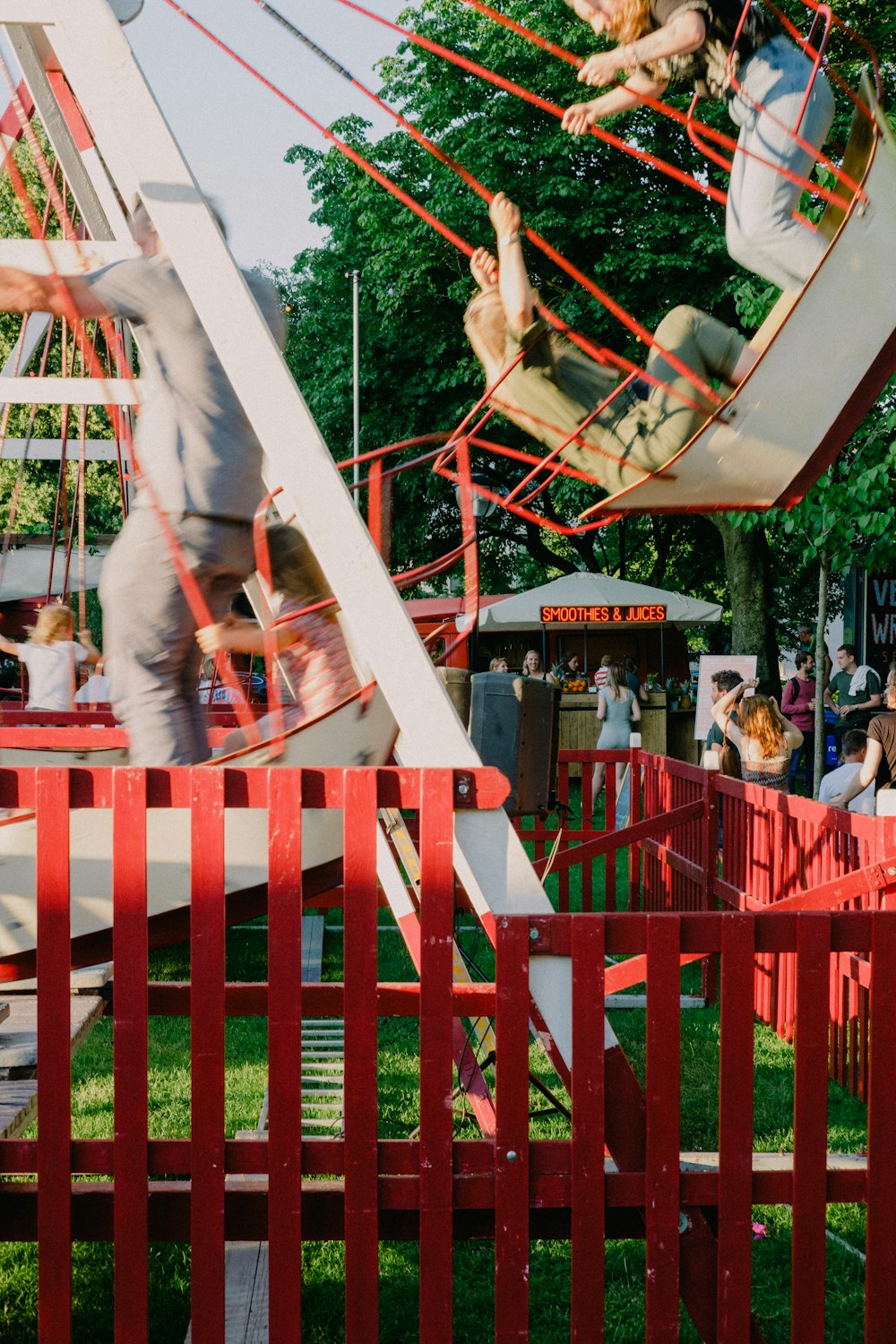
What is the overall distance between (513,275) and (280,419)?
4.83 ft

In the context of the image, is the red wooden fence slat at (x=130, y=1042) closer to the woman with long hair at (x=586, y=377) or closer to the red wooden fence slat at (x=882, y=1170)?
the red wooden fence slat at (x=882, y=1170)

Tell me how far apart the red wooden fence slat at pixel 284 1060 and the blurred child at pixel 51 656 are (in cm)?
591

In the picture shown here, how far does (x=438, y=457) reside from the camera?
452 centimetres

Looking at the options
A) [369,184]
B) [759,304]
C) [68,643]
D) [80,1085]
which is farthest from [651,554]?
[80,1085]

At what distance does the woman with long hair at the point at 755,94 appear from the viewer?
329 cm

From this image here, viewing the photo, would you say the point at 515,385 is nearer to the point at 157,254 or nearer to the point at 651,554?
the point at 157,254

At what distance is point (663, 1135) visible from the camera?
2586mm

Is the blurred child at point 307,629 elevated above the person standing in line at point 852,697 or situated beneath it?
elevated above

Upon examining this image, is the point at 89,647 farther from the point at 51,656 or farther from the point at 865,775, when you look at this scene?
the point at 865,775

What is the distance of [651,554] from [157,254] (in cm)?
3552

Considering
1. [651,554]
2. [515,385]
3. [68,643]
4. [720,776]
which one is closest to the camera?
[515,385]

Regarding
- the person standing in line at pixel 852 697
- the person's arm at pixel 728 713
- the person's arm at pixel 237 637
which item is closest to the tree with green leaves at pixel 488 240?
the person standing in line at pixel 852 697

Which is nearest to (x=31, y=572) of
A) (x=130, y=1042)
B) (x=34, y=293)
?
(x=34, y=293)

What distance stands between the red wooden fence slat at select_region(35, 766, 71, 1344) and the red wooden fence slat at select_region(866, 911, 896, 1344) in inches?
67.0
